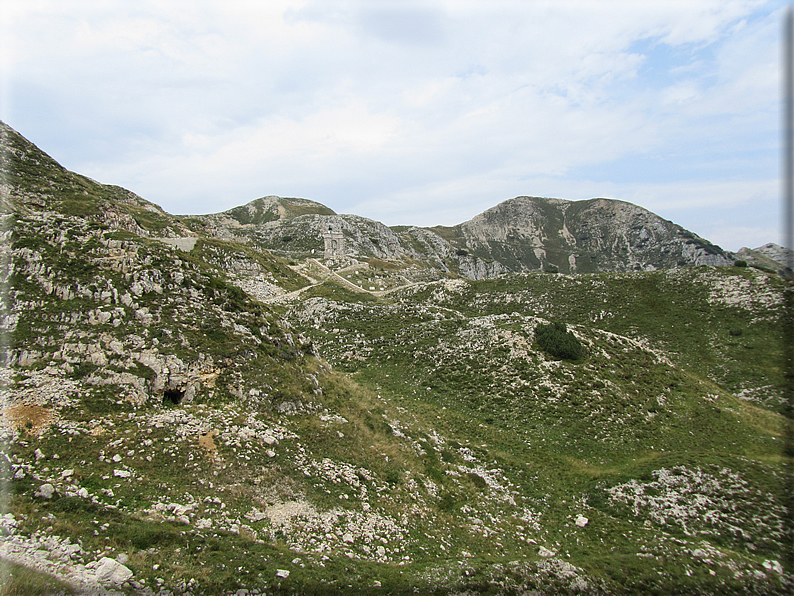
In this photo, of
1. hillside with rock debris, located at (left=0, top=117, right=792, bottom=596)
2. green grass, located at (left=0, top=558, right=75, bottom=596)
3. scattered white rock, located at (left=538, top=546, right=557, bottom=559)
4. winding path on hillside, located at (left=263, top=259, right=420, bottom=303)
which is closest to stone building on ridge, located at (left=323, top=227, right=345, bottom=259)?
winding path on hillside, located at (left=263, top=259, right=420, bottom=303)

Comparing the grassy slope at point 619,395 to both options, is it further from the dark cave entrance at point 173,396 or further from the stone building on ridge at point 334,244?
the stone building on ridge at point 334,244

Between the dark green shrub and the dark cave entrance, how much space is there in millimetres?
34001

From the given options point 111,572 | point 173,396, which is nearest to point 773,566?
point 111,572

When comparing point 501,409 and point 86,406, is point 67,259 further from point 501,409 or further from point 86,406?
point 501,409

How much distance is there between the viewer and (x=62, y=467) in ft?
41.6

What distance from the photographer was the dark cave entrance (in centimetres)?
1882

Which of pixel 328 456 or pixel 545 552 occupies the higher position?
pixel 328 456

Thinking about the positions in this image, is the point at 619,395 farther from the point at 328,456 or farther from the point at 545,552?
the point at 328,456

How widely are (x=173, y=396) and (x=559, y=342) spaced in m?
35.1

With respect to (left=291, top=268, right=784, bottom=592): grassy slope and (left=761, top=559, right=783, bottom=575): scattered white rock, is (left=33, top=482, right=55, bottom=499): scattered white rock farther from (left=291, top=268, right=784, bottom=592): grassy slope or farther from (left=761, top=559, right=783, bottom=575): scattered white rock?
(left=761, top=559, right=783, bottom=575): scattered white rock

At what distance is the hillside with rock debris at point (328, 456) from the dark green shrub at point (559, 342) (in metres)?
0.24

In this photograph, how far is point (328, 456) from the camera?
1916cm

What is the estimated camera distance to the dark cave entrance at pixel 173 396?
18819mm

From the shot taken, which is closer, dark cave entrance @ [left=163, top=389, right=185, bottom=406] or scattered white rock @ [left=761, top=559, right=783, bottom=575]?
scattered white rock @ [left=761, top=559, right=783, bottom=575]
